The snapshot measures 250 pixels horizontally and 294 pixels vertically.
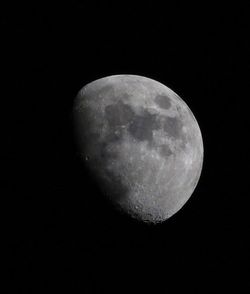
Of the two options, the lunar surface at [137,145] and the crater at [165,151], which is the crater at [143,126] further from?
the crater at [165,151]

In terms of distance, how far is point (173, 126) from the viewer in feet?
17.4

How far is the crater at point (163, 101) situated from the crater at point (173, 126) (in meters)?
0.16

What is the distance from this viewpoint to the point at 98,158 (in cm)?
506

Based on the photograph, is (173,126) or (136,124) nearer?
(136,124)

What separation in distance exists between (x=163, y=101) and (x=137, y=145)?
0.68 metres

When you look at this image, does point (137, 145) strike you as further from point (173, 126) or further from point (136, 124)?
point (173, 126)

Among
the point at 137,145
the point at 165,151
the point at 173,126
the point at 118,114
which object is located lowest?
the point at 137,145

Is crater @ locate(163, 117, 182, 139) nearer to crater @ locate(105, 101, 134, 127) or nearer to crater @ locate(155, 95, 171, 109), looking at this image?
crater @ locate(155, 95, 171, 109)

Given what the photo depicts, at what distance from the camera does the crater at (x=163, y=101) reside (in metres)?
5.36

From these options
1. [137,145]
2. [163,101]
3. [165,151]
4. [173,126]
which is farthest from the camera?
[163,101]

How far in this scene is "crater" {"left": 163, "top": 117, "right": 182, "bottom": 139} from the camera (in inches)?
206

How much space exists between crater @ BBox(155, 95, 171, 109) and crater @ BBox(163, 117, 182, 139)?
0.52 ft

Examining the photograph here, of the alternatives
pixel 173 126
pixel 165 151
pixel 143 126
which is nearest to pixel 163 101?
pixel 173 126

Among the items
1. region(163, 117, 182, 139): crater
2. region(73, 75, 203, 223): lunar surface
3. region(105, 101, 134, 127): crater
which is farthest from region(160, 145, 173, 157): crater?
region(105, 101, 134, 127): crater
